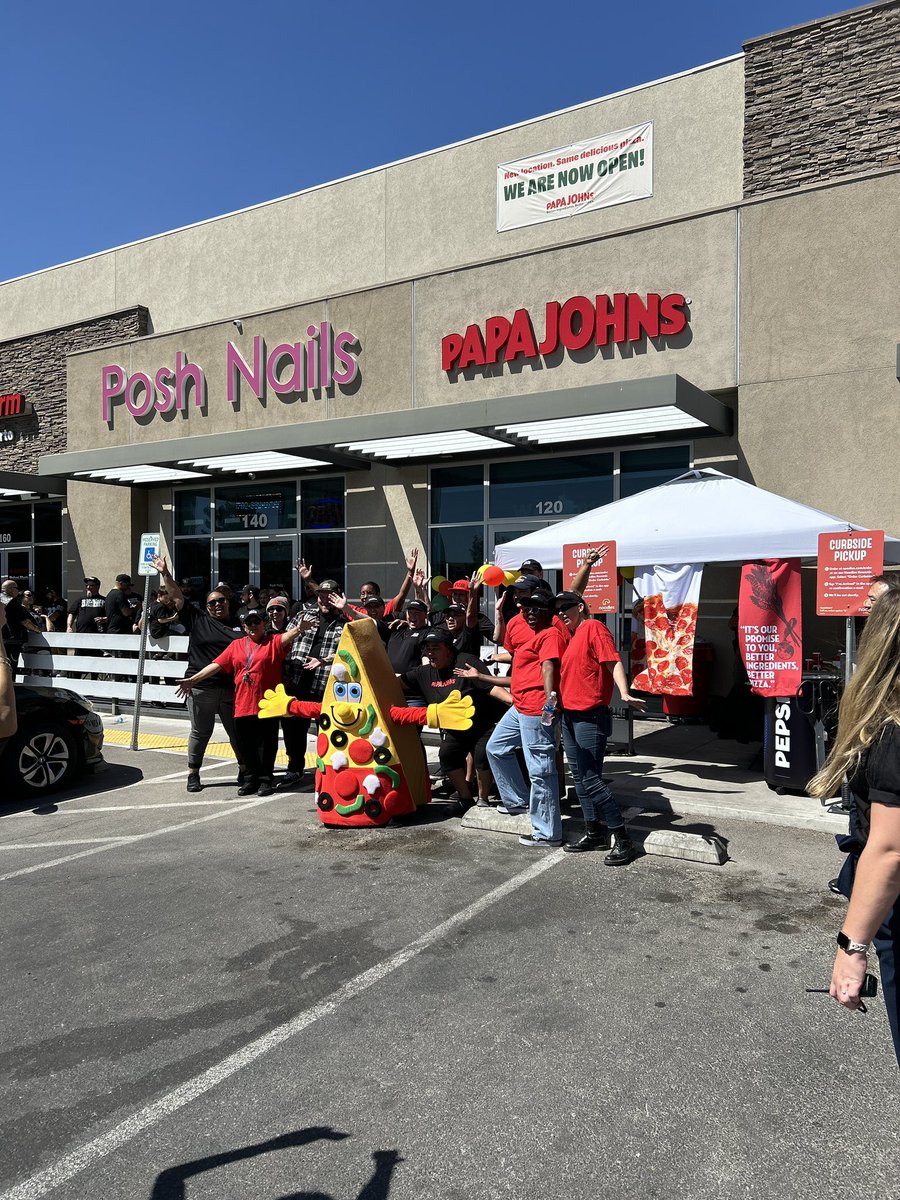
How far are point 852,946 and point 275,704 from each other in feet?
19.1

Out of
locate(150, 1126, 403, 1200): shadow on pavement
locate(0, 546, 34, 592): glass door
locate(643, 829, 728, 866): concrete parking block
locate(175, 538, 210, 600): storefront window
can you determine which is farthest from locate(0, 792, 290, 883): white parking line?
locate(0, 546, 34, 592): glass door

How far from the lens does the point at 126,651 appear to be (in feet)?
46.1

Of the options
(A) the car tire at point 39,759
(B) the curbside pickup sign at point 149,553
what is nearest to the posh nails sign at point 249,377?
(B) the curbside pickup sign at point 149,553

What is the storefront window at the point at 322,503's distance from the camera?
1627 centimetres

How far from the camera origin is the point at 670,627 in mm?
9156

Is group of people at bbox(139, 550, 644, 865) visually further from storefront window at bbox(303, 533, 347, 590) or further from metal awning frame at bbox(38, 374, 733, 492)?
storefront window at bbox(303, 533, 347, 590)

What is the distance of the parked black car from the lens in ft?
27.4

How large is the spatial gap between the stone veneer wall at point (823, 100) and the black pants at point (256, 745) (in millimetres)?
10686

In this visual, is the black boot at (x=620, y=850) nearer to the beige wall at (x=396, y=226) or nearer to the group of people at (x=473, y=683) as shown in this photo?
the group of people at (x=473, y=683)

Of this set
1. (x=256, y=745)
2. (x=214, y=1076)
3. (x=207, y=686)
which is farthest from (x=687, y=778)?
(x=214, y=1076)

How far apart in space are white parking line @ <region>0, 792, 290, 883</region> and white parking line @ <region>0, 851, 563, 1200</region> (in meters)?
3.09

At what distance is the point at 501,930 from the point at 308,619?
14.9 ft

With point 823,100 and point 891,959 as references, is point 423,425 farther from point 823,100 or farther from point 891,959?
point 891,959

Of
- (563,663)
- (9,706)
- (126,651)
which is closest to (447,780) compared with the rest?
(563,663)
